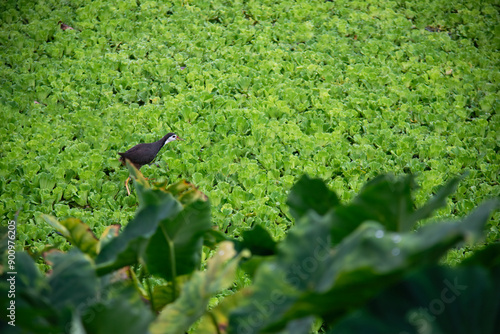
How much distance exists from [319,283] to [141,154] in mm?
2715

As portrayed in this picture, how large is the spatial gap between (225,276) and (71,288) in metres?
0.25

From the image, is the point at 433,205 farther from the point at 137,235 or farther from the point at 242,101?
the point at 242,101

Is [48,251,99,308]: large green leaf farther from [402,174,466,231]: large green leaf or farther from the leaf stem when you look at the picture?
[402,174,466,231]: large green leaf

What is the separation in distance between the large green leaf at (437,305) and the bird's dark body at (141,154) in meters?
2.73

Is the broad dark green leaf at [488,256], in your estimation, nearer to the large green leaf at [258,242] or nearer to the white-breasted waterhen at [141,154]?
the large green leaf at [258,242]

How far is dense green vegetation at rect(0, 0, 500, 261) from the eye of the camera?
326 centimetres

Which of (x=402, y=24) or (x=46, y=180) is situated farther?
(x=402, y=24)

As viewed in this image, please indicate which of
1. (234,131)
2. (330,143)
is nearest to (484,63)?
(330,143)

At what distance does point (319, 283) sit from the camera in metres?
0.76

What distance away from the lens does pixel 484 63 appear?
185 inches

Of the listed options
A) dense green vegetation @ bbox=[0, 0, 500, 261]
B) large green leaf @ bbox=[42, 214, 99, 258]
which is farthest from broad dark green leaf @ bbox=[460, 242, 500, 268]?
dense green vegetation @ bbox=[0, 0, 500, 261]

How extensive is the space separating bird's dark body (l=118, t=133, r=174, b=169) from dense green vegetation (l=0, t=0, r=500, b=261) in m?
0.09

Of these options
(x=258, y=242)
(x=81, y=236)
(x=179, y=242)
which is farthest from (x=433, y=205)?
(x=81, y=236)

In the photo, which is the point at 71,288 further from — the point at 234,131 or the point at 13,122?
the point at 13,122
